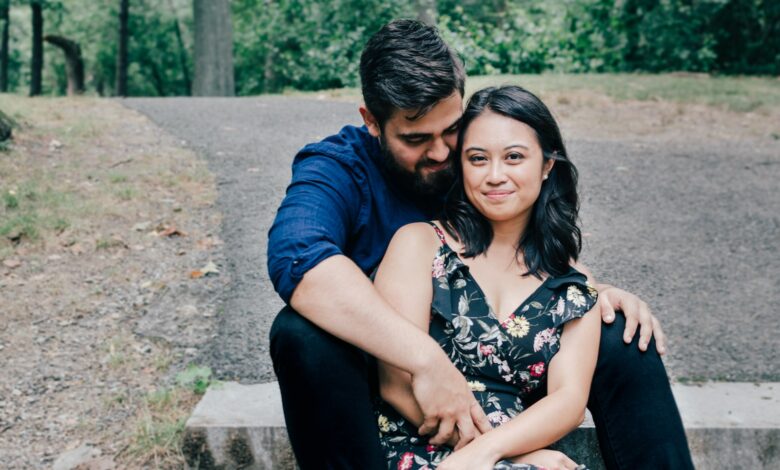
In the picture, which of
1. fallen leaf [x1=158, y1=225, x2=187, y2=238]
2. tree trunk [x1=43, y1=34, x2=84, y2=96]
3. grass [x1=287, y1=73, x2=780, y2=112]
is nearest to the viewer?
fallen leaf [x1=158, y1=225, x2=187, y2=238]

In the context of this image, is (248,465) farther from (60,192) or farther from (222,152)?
(222,152)

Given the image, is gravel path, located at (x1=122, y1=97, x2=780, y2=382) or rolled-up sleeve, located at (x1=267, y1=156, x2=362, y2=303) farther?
gravel path, located at (x1=122, y1=97, x2=780, y2=382)

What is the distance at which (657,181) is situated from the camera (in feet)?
20.2

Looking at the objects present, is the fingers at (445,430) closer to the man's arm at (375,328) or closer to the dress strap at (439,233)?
the man's arm at (375,328)

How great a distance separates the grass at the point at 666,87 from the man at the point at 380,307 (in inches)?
255

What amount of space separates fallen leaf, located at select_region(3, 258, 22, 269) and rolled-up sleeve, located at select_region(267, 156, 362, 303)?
95.3 inches

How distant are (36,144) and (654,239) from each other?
16.0ft

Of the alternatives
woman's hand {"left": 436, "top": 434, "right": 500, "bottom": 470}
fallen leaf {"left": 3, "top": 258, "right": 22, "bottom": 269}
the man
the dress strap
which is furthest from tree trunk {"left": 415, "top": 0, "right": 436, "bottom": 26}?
woman's hand {"left": 436, "top": 434, "right": 500, "bottom": 470}

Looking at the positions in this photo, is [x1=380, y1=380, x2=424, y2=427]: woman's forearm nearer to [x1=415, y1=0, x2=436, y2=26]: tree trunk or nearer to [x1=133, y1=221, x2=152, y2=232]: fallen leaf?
[x1=133, y1=221, x2=152, y2=232]: fallen leaf

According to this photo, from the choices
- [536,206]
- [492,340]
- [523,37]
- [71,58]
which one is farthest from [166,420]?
[71,58]

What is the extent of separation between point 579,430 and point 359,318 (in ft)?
Answer: 3.30

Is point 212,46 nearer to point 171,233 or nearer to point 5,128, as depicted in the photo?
point 5,128

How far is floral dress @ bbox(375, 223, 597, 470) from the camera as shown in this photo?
228 cm

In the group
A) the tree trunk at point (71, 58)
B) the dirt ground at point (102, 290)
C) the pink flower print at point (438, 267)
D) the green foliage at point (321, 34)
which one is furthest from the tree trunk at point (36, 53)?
the pink flower print at point (438, 267)
